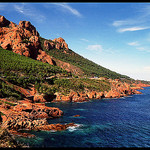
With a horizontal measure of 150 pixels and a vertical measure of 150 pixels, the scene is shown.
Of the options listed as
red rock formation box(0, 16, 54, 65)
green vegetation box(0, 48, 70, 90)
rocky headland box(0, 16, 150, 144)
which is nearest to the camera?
rocky headland box(0, 16, 150, 144)

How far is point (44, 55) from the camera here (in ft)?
546

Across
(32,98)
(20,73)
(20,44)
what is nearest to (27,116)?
(32,98)

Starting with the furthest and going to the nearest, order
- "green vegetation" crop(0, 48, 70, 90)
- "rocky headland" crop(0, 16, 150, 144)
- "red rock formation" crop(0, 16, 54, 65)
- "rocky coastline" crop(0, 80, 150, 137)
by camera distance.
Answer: "red rock formation" crop(0, 16, 54, 65), "green vegetation" crop(0, 48, 70, 90), "rocky headland" crop(0, 16, 150, 144), "rocky coastline" crop(0, 80, 150, 137)

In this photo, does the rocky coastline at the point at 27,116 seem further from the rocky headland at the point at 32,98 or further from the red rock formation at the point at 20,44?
the red rock formation at the point at 20,44

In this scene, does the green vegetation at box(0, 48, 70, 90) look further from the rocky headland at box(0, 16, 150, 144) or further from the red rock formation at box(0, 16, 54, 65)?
the red rock formation at box(0, 16, 54, 65)

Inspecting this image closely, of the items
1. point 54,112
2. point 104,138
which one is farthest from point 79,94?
point 104,138

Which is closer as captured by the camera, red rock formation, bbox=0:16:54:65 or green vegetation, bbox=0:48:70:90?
green vegetation, bbox=0:48:70:90

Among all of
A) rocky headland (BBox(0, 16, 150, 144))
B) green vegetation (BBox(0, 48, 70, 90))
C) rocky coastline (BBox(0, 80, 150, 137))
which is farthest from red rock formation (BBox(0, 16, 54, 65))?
rocky coastline (BBox(0, 80, 150, 137))

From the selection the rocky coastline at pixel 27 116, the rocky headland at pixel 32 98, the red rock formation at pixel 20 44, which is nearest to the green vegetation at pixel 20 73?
the rocky headland at pixel 32 98

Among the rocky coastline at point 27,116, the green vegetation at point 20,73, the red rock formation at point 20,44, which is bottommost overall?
the rocky coastline at point 27,116

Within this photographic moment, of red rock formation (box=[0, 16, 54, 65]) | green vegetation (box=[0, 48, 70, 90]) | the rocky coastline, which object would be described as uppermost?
red rock formation (box=[0, 16, 54, 65])

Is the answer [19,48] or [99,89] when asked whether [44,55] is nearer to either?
[19,48]

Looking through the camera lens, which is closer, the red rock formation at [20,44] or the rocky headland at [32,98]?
the rocky headland at [32,98]

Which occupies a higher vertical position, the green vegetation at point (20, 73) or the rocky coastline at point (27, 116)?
the green vegetation at point (20, 73)
